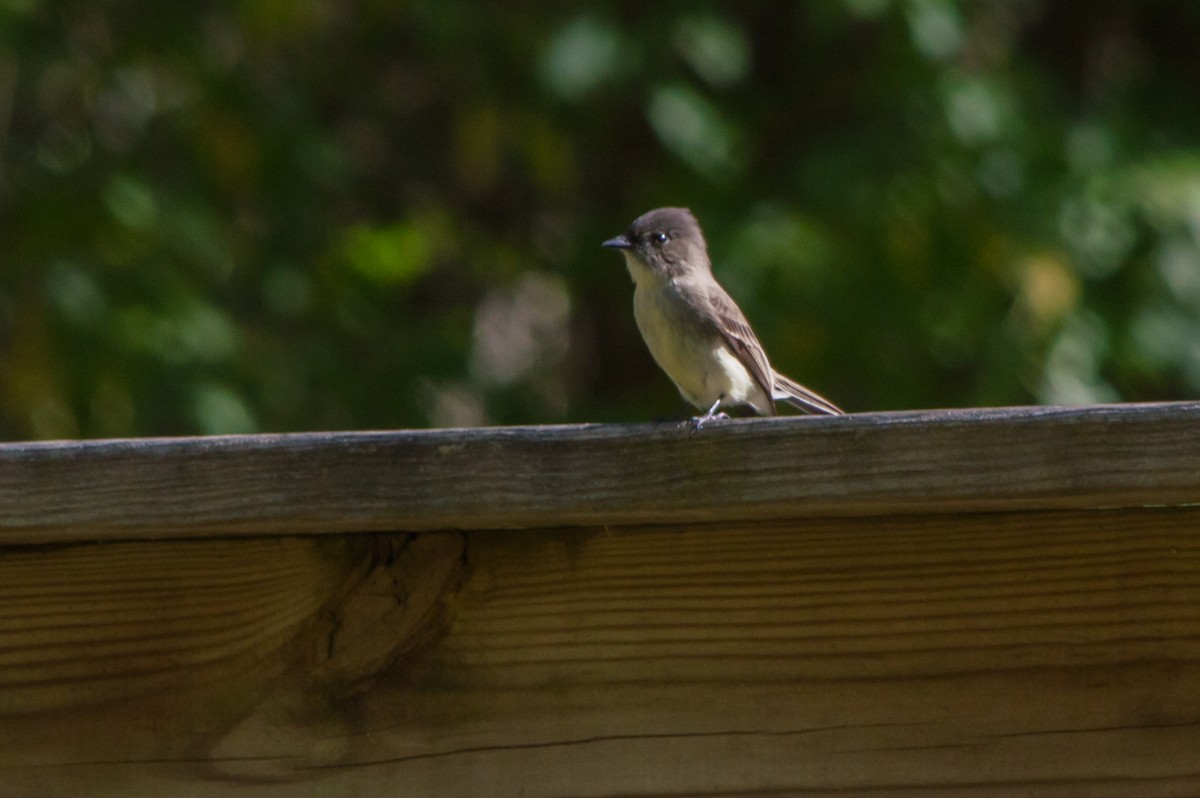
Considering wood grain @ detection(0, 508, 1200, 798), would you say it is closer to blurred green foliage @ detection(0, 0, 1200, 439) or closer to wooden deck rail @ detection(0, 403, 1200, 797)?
wooden deck rail @ detection(0, 403, 1200, 797)

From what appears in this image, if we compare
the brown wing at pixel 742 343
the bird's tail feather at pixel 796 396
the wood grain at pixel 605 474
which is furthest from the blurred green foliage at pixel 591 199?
the wood grain at pixel 605 474

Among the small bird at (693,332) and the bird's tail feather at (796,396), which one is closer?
the small bird at (693,332)

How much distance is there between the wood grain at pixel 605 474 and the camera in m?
1.87

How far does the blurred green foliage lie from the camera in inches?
247

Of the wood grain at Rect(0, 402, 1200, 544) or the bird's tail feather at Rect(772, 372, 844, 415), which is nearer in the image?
the wood grain at Rect(0, 402, 1200, 544)

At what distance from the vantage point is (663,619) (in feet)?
7.07

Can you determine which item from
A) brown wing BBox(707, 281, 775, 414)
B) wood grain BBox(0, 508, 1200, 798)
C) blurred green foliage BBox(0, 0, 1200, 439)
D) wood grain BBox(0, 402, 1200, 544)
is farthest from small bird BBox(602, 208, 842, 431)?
wood grain BBox(0, 402, 1200, 544)

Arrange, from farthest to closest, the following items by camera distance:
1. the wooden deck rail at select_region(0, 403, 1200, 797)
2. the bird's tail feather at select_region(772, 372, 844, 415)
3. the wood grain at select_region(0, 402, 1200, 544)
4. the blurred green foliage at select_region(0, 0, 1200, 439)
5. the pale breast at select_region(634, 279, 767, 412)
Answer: the blurred green foliage at select_region(0, 0, 1200, 439) < the bird's tail feather at select_region(772, 372, 844, 415) < the pale breast at select_region(634, 279, 767, 412) < the wooden deck rail at select_region(0, 403, 1200, 797) < the wood grain at select_region(0, 402, 1200, 544)

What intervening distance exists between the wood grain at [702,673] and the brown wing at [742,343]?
286cm

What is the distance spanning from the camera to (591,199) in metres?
8.98

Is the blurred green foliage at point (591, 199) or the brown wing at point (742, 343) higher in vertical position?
the blurred green foliage at point (591, 199)

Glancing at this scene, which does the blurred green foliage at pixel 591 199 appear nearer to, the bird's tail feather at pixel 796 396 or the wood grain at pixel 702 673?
the bird's tail feather at pixel 796 396

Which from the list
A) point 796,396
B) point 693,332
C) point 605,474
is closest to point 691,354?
point 693,332

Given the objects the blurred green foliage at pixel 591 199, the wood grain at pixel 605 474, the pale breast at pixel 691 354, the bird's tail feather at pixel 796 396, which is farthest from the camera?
the blurred green foliage at pixel 591 199
